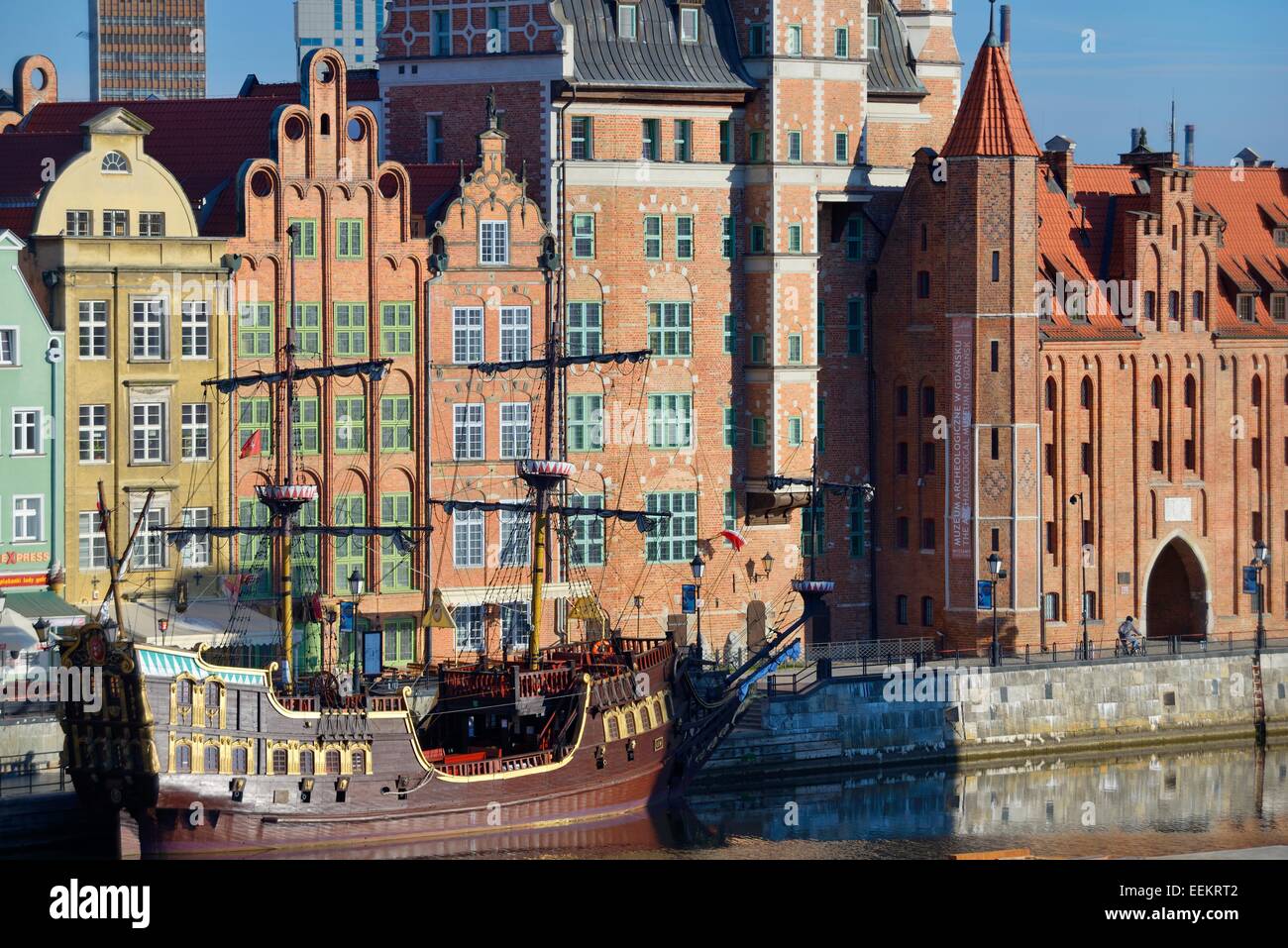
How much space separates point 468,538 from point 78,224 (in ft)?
47.1

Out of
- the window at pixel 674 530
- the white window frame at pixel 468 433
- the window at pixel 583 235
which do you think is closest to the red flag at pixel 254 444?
the white window frame at pixel 468 433

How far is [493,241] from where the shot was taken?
9212 cm

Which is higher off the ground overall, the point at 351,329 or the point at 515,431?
the point at 351,329

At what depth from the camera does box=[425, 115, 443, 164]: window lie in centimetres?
9512

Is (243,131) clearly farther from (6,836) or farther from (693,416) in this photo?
(6,836)

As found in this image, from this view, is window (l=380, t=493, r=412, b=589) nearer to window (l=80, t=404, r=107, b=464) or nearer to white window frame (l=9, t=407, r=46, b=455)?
window (l=80, t=404, r=107, b=464)

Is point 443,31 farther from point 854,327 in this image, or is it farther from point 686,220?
point 854,327

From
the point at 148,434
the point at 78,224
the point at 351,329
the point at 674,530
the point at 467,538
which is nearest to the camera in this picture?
the point at 78,224

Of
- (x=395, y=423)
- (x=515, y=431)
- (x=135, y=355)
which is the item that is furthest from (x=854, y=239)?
(x=135, y=355)

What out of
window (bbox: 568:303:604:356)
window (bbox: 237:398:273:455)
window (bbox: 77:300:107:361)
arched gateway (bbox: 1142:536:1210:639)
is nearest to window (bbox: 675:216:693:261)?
window (bbox: 568:303:604:356)

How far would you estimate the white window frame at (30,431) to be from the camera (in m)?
83.7

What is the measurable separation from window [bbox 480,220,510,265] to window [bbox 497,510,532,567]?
23.7ft

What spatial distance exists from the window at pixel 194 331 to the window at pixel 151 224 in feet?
6.79

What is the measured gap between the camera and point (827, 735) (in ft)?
296
